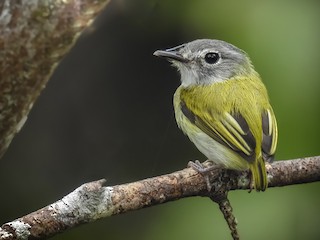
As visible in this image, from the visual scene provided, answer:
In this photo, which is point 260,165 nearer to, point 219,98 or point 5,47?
point 219,98

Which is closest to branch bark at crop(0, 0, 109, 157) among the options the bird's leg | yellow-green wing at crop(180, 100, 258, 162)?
the bird's leg

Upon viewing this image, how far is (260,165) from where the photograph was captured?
10.2ft

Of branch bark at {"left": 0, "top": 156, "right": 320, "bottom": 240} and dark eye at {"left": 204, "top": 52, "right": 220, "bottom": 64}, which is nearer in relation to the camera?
branch bark at {"left": 0, "top": 156, "right": 320, "bottom": 240}

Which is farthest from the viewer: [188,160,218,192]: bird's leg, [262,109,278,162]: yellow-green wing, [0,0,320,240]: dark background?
[0,0,320,240]: dark background

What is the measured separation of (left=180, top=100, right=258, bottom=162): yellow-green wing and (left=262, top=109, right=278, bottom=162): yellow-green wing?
0.05 meters

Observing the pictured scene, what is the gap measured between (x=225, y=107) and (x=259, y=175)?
67 cm

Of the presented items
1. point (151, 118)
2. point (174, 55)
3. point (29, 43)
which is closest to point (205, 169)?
point (29, 43)

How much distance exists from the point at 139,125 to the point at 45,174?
0.72 m

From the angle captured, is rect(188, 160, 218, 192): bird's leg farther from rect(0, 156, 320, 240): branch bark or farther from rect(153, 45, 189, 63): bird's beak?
rect(153, 45, 189, 63): bird's beak

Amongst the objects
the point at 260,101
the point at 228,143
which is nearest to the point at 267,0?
the point at 260,101

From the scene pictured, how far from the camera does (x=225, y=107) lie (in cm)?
365

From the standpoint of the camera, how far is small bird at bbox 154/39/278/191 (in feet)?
11.0

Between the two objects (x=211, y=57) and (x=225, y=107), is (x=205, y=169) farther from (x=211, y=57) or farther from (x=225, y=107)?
(x=211, y=57)

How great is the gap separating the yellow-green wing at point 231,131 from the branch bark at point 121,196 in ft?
0.78
